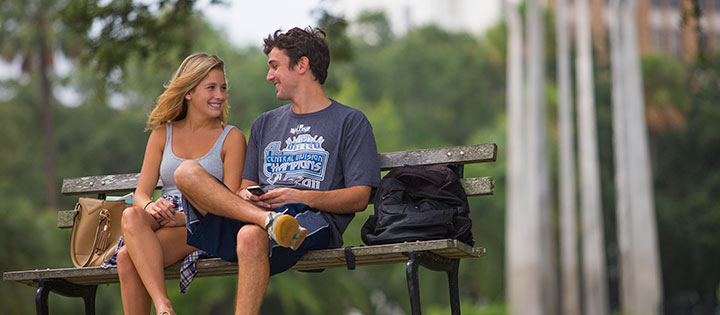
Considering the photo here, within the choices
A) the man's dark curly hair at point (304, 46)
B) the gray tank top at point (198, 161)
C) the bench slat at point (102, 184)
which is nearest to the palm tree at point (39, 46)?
the bench slat at point (102, 184)

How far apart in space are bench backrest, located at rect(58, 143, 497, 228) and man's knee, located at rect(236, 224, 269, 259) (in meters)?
1.00

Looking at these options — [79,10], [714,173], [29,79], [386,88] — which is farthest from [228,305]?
[79,10]

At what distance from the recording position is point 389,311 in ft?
128

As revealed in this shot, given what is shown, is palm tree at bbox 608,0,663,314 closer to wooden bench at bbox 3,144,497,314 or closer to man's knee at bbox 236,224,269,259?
wooden bench at bbox 3,144,497,314

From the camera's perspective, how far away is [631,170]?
31.4 metres

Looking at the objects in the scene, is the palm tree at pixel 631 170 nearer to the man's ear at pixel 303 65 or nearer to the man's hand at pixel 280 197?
the man's ear at pixel 303 65

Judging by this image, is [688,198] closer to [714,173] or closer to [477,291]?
[714,173]

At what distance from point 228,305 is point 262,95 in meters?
7.64

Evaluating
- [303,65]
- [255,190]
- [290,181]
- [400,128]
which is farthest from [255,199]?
[400,128]

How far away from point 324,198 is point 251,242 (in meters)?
0.47

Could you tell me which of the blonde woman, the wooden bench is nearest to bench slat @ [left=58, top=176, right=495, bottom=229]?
the wooden bench

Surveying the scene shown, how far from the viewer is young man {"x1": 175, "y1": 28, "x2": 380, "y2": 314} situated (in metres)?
4.80

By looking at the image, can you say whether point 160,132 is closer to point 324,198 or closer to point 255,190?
point 255,190

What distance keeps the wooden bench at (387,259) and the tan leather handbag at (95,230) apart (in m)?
0.10
